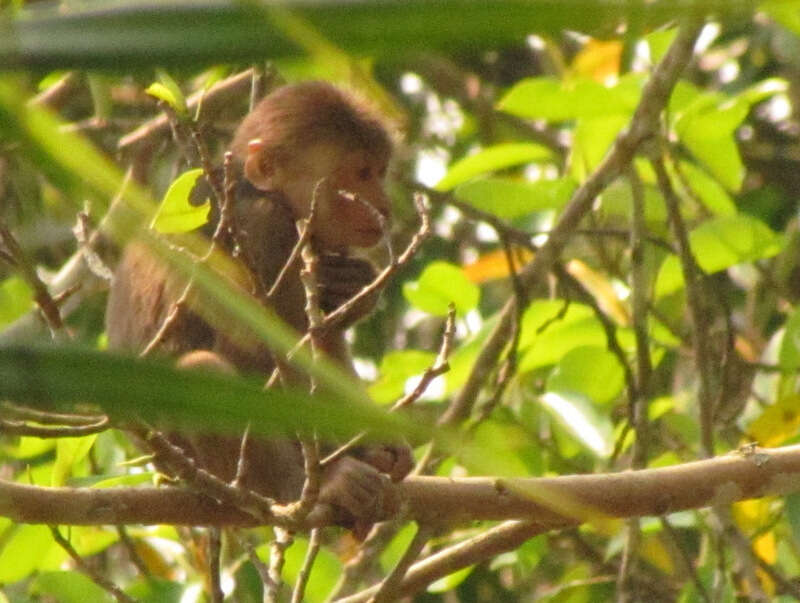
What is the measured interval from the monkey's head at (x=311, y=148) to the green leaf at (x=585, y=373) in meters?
0.73

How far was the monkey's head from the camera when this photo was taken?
14.4ft

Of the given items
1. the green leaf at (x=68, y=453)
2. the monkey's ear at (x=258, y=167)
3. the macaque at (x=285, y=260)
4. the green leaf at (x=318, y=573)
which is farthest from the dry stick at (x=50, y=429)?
the monkey's ear at (x=258, y=167)

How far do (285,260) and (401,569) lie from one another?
1.35 metres

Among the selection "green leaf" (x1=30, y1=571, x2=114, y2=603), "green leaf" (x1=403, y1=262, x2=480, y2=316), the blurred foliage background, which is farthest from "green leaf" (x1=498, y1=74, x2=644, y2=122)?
"green leaf" (x1=30, y1=571, x2=114, y2=603)

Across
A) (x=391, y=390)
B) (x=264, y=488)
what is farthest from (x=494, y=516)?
(x=391, y=390)

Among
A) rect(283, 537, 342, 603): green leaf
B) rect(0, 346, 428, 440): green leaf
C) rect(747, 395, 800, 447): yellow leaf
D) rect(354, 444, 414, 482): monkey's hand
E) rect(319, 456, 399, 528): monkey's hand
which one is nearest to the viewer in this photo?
rect(0, 346, 428, 440): green leaf

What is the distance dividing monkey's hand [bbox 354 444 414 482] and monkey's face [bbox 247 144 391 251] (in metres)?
0.77

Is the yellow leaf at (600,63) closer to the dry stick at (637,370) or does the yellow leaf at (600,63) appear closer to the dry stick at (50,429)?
the dry stick at (637,370)

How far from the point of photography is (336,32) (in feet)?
2.27

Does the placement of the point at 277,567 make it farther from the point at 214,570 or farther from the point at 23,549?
the point at 23,549

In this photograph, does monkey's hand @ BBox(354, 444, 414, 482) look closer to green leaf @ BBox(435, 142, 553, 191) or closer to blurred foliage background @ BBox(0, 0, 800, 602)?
blurred foliage background @ BBox(0, 0, 800, 602)

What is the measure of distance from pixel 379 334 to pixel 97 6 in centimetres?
529

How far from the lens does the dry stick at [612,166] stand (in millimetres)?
3785

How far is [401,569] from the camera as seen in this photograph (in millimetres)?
3186
